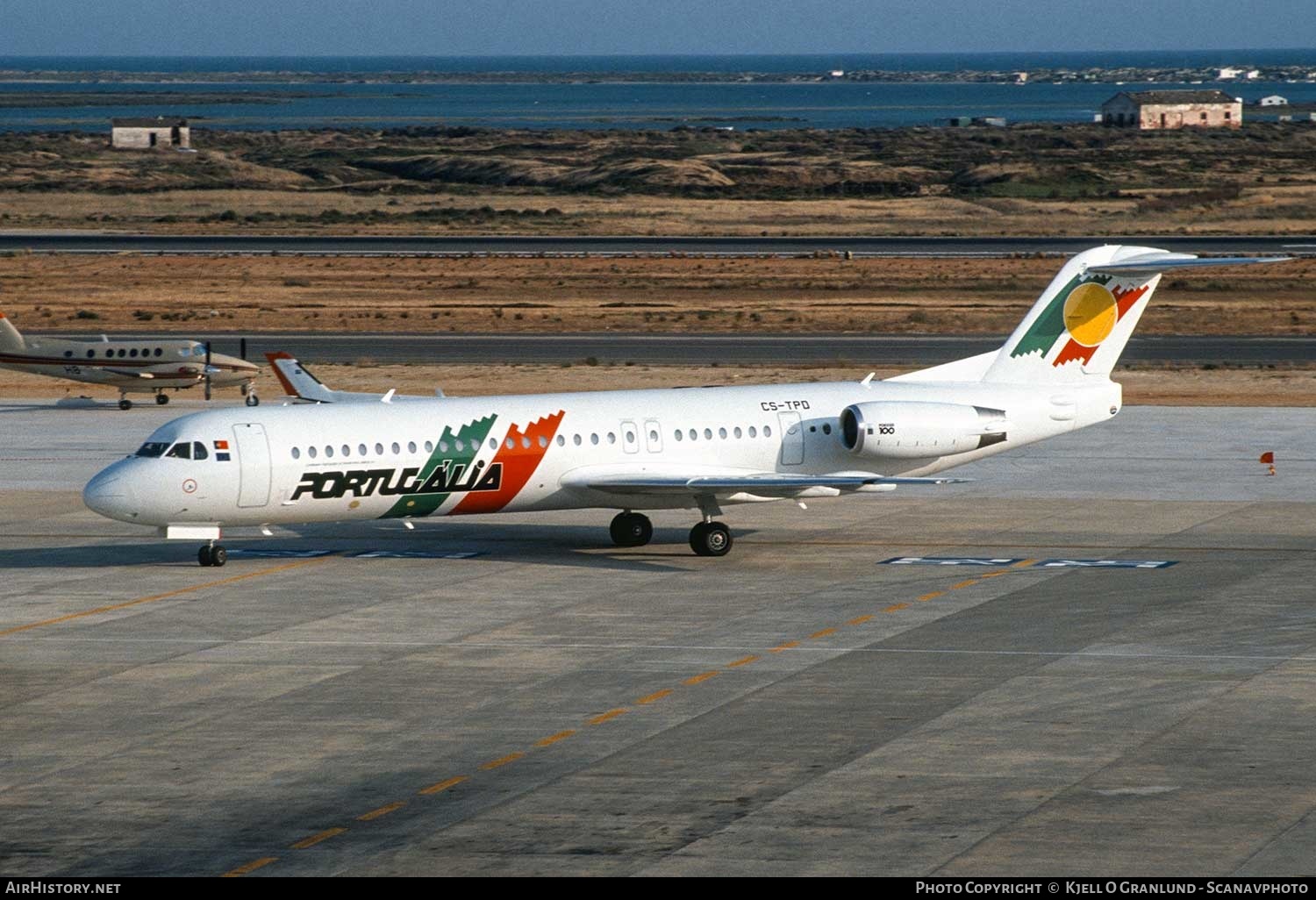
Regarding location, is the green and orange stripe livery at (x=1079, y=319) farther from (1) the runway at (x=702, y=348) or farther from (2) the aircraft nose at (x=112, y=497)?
(1) the runway at (x=702, y=348)

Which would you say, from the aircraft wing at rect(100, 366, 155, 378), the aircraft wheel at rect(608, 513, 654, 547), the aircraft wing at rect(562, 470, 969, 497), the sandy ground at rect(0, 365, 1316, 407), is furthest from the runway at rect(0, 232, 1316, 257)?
the aircraft wing at rect(562, 470, 969, 497)

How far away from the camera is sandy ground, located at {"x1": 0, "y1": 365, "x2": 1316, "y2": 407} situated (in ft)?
210

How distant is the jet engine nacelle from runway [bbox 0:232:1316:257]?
67.8 meters

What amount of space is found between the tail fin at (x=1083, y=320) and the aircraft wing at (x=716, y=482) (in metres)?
4.78

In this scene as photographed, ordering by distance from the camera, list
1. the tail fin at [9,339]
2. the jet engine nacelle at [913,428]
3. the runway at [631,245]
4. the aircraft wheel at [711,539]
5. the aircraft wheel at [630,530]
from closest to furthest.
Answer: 1. the aircraft wheel at [711,539]
2. the jet engine nacelle at [913,428]
3. the aircraft wheel at [630,530]
4. the tail fin at [9,339]
5. the runway at [631,245]

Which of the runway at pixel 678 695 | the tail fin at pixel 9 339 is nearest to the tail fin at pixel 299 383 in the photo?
the runway at pixel 678 695

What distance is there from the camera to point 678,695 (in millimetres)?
27438

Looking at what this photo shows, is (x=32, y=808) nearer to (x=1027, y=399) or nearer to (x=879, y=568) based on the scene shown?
(x=879, y=568)

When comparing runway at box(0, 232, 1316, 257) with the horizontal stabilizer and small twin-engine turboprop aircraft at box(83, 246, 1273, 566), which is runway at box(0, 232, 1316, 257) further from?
small twin-engine turboprop aircraft at box(83, 246, 1273, 566)

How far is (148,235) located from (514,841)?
369ft

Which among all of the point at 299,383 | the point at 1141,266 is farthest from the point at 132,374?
the point at 1141,266

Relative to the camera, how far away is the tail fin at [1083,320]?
137 ft

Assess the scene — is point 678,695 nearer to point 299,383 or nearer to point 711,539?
point 711,539
